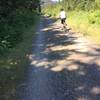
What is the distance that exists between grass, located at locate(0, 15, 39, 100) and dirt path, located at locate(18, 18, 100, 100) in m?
0.27

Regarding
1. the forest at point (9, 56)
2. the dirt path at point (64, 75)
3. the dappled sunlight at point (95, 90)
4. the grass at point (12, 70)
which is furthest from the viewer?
the forest at point (9, 56)

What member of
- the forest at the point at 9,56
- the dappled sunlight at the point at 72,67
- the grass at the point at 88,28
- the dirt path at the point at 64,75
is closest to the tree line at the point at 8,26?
the forest at the point at 9,56

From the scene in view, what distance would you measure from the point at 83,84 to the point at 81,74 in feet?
3.87

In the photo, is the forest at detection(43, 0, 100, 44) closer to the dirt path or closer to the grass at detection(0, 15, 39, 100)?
the dirt path

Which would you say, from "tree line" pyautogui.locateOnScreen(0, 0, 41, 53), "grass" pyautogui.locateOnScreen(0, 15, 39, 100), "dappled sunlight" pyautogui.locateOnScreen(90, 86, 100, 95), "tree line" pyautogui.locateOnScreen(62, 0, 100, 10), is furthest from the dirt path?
"tree line" pyautogui.locateOnScreen(62, 0, 100, 10)

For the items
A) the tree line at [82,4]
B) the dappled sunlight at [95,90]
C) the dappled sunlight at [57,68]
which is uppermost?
the dappled sunlight at [95,90]

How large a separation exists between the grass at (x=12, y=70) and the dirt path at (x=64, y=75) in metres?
0.27

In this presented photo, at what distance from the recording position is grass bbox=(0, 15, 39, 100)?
8.61 m

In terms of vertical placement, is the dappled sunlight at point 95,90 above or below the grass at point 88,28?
above

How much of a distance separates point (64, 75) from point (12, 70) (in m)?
1.97

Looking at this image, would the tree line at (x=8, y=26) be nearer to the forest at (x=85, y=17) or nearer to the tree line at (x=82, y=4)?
the forest at (x=85, y=17)

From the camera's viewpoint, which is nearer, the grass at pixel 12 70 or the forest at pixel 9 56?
the grass at pixel 12 70

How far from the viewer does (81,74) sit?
32.2ft

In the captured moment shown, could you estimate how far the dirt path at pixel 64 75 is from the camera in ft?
26.0
